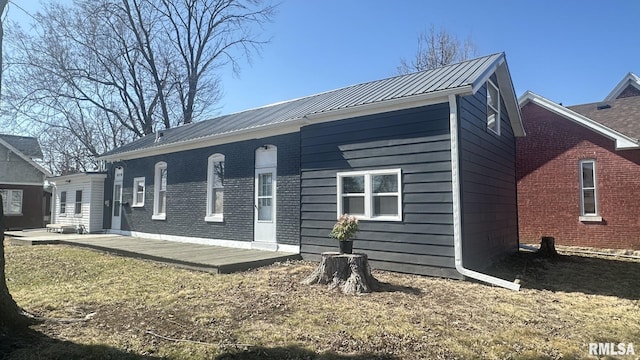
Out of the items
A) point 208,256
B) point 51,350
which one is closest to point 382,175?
point 208,256

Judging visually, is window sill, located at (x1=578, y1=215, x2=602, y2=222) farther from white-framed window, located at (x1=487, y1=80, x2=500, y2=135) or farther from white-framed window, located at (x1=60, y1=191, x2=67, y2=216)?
white-framed window, located at (x1=60, y1=191, x2=67, y2=216)

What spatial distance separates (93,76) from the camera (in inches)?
949

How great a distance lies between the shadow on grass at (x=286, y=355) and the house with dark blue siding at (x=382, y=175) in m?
3.76

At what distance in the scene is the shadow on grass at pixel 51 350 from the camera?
3373 mm

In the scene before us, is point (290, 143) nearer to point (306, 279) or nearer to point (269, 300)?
point (306, 279)

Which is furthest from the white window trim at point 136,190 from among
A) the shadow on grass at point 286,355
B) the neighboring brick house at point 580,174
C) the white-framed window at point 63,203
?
the neighboring brick house at point 580,174

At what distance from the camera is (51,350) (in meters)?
3.49

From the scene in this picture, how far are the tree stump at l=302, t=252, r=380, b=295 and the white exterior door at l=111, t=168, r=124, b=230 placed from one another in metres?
12.4

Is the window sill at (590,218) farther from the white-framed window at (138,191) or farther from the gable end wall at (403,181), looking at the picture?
the white-framed window at (138,191)

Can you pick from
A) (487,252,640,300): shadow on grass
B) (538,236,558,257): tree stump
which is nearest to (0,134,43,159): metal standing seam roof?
(487,252,640,300): shadow on grass

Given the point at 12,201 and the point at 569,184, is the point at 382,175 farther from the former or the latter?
the point at 12,201

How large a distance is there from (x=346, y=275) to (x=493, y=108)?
239 inches

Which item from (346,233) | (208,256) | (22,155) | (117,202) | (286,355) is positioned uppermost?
(22,155)

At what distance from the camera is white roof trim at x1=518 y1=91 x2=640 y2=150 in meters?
11.6
